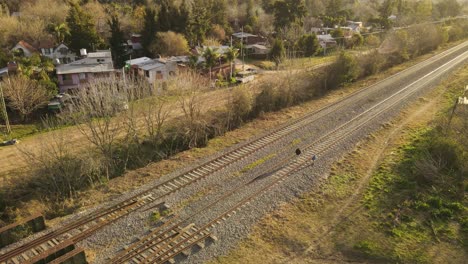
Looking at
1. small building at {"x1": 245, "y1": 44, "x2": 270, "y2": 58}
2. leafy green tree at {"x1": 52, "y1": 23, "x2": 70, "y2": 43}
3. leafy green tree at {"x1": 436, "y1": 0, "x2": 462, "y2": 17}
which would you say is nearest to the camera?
leafy green tree at {"x1": 52, "y1": 23, "x2": 70, "y2": 43}

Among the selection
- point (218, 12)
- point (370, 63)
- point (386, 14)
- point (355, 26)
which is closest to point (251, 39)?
point (218, 12)

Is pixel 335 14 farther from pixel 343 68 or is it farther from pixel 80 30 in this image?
pixel 80 30

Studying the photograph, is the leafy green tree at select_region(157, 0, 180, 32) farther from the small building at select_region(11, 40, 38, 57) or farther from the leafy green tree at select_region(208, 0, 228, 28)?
the small building at select_region(11, 40, 38, 57)

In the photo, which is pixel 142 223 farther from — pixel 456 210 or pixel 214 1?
pixel 214 1

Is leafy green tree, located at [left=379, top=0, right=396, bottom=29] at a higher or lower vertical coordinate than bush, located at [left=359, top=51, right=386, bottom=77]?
higher

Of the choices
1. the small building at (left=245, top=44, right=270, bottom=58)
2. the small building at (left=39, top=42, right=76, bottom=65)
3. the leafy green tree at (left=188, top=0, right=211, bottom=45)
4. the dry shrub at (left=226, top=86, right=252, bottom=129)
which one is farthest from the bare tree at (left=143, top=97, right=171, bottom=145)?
the small building at (left=245, top=44, right=270, bottom=58)

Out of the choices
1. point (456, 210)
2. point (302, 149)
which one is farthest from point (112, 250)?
point (456, 210)

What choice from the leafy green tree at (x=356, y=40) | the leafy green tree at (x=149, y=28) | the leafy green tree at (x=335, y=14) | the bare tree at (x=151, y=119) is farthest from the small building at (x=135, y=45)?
the leafy green tree at (x=335, y=14)
